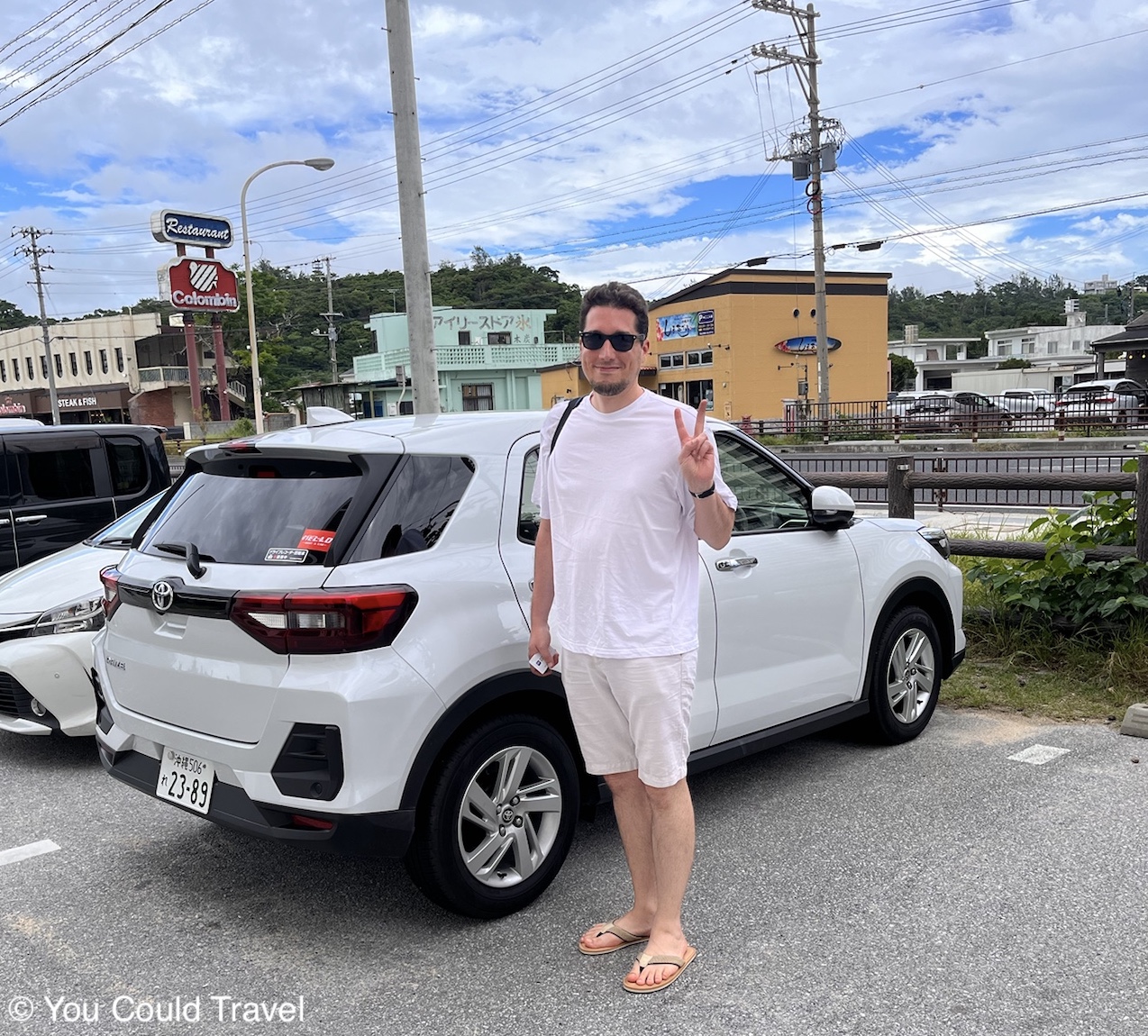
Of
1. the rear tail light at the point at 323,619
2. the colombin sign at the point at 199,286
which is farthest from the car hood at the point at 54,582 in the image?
the colombin sign at the point at 199,286

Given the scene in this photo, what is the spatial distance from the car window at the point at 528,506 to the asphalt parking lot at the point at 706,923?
1.30 metres

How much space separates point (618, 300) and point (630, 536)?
686mm

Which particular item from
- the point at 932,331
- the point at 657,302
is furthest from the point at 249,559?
the point at 932,331

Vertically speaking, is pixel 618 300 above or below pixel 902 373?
above

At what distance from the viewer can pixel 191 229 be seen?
44438 mm

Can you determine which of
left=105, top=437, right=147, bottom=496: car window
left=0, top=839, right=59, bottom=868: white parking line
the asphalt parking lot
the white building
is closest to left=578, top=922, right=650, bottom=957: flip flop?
the asphalt parking lot

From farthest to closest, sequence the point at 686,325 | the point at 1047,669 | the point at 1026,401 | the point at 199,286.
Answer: the point at 686,325 < the point at 199,286 < the point at 1026,401 < the point at 1047,669

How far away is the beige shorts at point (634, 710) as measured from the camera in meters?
2.82

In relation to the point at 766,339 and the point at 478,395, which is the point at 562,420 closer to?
the point at 766,339

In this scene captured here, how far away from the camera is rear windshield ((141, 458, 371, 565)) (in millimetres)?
3137

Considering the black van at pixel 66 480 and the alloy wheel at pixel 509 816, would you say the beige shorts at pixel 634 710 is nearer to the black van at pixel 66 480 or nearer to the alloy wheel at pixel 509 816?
the alloy wheel at pixel 509 816

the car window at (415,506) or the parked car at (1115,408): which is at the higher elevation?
the car window at (415,506)

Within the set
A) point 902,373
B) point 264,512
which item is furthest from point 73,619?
point 902,373

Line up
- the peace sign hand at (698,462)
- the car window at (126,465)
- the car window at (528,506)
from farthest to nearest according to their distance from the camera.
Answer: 1. the car window at (126,465)
2. the car window at (528,506)
3. the peace sign hand at (698,462)
